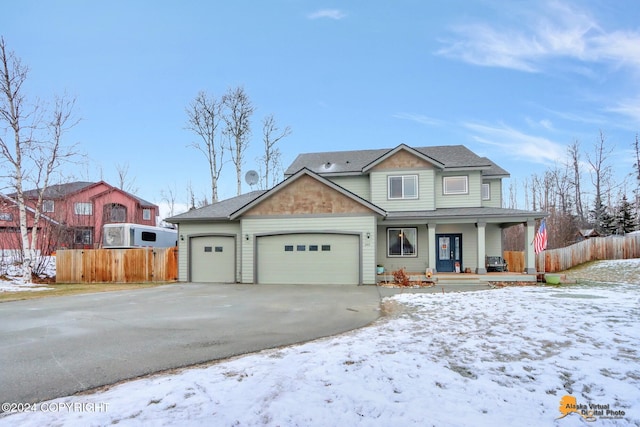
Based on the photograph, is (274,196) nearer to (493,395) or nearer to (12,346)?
(12,346)

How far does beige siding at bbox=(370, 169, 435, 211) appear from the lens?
57.1 feet

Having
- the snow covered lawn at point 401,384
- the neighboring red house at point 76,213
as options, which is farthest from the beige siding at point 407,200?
the neighboring red house at point 76,213

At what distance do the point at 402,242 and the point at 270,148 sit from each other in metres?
17.9

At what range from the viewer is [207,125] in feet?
93.1

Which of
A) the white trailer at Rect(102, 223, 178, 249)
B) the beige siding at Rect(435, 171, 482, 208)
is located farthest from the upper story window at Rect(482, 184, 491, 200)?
the white trailer at Rect(102, 223, 178, 249)

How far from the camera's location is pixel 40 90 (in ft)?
55.2

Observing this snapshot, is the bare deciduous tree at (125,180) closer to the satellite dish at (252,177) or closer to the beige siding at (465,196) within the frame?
the satellite dish at (252,177)

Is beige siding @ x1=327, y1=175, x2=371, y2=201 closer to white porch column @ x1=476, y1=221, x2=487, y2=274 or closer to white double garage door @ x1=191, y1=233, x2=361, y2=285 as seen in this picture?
white double garage door @ x1=191, y1=233, x2=361, y2=285

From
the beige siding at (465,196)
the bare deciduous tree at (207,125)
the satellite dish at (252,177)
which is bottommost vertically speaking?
the beige siding at (465,196)

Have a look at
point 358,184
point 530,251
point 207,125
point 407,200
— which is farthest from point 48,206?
point 530,251

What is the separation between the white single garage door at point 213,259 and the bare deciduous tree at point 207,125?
40.7 feet

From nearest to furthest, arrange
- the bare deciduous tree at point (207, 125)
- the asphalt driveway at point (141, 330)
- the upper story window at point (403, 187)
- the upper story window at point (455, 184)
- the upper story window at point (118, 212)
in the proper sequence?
the asphalt driveway at point (141, 330) → the upper story window at point (403, 187) → the upper story window at point (455, 184) → the bare deciduous tree at point (207, 125) → the upper story window at point (118, 212)

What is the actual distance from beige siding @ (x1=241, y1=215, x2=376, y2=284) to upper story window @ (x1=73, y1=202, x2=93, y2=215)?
20899mm

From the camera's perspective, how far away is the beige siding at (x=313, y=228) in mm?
14945
